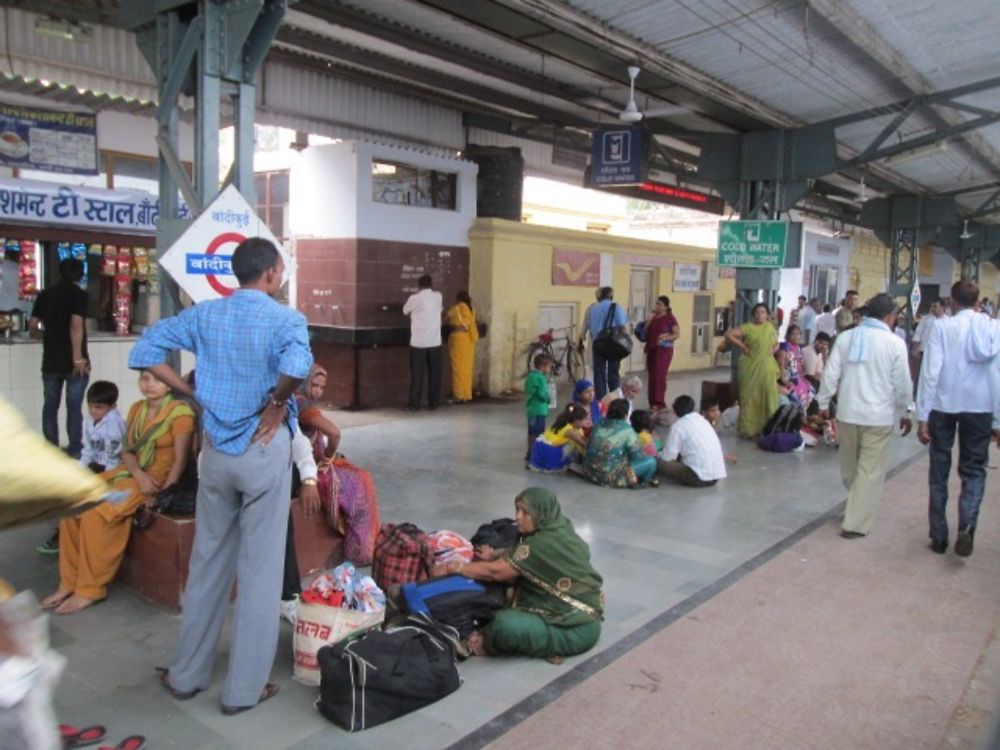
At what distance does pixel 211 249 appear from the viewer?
14.5 ft

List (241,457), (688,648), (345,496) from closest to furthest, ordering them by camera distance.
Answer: (241,457), (688,648), (345,496)

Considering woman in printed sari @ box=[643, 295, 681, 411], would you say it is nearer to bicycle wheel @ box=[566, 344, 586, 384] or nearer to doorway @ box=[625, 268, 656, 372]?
bicycle wheel @ box=[566, 344, 586, 384]

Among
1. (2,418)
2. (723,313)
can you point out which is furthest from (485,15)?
(723,313)

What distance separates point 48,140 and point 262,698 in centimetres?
676

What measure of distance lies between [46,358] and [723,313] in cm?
1535

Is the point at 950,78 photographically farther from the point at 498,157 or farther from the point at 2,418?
the point at 2,418

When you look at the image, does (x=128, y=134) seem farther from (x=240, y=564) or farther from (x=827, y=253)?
(x=827, y=253)

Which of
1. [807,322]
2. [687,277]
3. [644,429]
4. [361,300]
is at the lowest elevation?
[644,429]

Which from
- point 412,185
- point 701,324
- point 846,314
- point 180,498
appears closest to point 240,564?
point 180,498

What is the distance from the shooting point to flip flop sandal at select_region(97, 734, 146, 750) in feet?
10.2

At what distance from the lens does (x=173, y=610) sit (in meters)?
4.41

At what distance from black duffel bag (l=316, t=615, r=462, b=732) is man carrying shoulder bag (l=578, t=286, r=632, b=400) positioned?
739cm

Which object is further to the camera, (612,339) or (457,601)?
(612,339)

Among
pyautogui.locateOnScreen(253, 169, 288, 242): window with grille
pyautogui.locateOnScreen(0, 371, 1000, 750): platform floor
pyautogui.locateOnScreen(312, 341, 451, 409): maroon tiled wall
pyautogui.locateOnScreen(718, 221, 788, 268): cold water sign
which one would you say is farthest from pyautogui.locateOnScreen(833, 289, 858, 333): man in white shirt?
pyautogui.locateOnScreen(253, 169, 288, 242): window with grille
